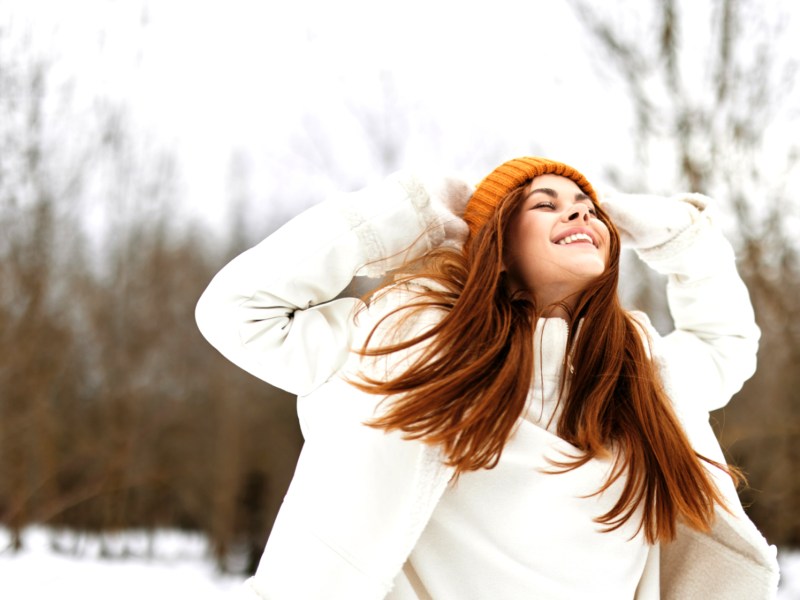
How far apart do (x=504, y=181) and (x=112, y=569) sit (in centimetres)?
810

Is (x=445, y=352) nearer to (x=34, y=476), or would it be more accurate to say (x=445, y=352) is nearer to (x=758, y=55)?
(x=758, y=55)

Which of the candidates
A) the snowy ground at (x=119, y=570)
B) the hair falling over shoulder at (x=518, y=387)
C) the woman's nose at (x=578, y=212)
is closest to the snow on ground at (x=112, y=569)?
the snowy ground at (x=119, y=570)

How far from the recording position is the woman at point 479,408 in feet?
4.93

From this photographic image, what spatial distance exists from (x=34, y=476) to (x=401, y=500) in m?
8.67

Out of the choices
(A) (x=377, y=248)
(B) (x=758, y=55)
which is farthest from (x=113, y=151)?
(A) (x=377, y=248)

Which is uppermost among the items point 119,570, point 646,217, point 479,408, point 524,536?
point 646,217

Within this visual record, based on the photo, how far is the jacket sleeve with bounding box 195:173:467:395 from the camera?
1642 millimetres

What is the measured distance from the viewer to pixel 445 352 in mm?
1564

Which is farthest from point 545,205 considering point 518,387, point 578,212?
point 518,387

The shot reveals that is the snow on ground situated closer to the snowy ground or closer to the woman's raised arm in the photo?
the snowy ground

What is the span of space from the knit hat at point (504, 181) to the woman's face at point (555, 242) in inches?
0.8

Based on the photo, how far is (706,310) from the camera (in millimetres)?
2057

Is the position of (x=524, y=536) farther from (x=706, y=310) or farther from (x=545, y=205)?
(x=706, y=310)

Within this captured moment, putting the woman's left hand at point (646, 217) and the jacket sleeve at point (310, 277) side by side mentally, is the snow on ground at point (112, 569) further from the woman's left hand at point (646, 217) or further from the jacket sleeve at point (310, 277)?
the woman's left hand at point (646, 217)
